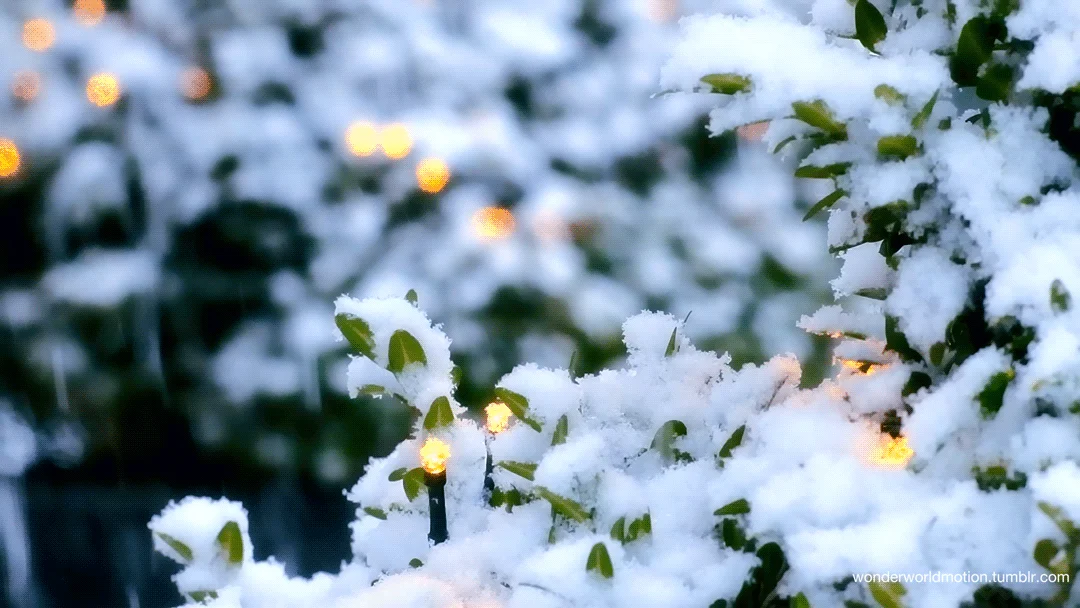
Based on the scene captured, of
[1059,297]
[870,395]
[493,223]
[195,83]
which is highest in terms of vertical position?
[1059,297]

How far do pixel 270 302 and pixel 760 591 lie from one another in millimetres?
1774

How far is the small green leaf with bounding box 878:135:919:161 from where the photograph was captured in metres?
0.56

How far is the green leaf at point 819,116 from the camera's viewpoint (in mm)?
564

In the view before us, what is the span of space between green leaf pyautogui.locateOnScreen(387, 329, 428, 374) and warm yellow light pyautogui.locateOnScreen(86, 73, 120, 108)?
1769 millimetres

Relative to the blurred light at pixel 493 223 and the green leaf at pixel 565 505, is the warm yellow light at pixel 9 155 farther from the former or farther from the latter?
the green leaf at pixel 565 505

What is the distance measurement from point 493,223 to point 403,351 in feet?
4.95

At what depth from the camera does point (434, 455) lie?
742 millimetres

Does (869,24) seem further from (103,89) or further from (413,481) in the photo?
(103,89)

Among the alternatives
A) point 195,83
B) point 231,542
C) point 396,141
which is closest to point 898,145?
point 231,542

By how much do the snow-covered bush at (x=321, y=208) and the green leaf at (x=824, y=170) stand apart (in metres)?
1.47

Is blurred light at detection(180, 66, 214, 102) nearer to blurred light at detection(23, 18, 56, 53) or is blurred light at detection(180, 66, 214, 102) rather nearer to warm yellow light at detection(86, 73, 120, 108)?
warm yellow light at detection(86, 73, 120, 108)

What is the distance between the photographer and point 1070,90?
0.56m

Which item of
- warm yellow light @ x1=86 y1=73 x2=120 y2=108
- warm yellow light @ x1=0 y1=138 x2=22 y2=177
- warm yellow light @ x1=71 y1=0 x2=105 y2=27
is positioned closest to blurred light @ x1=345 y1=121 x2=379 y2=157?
warm yellow light @ x1=86 y1=73 x2=120 y2=108

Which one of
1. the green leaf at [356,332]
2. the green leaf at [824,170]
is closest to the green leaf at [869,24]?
the green leaf at [824,170]
